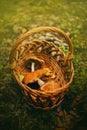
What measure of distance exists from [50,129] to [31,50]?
3.11 ft

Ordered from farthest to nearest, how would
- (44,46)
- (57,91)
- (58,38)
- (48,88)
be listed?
1. (58,38)
2. (44,46)
3. (48,88)
4. (57,91)

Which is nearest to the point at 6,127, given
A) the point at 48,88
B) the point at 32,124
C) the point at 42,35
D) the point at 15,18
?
the point at 32,124

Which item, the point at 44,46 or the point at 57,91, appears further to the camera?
the point at 44,46

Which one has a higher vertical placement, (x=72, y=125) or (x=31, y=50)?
(x=31, y=50)

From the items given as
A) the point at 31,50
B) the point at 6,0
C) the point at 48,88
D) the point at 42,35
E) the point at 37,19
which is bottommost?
the point at 48,88

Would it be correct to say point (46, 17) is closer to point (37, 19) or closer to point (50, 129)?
point (37, 19)

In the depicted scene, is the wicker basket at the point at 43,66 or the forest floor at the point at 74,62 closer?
the wicker basket at the point at 43,66

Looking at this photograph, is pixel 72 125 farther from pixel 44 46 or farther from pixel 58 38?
pixel 58 38

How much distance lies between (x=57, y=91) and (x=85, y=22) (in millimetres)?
1821

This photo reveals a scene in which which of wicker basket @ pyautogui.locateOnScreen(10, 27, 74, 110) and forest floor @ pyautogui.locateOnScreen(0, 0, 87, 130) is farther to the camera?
forest floor @ pyautogui.locateOnScreen(0, 0, 87, 130)

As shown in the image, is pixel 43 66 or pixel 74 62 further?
pixel 74 62

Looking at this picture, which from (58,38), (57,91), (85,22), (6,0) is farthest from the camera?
(6,0)

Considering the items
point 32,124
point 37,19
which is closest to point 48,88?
point 32,124

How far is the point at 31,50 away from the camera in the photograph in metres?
2.76
